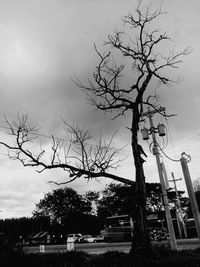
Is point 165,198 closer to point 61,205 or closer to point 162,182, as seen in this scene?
point 162,182

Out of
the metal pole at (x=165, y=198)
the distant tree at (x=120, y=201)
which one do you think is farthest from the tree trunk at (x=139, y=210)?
the distant tree at (x=120, y=201)

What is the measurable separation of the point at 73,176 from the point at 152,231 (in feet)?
96.6

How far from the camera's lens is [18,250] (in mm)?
8500

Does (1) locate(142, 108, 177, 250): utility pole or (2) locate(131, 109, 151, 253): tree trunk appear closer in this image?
(2) locate(131, 109, 151, 253): tree trunk

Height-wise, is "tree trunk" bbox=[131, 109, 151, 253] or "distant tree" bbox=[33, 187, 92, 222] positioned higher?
"distant tree" bbox=[33, 187, 92, 222]

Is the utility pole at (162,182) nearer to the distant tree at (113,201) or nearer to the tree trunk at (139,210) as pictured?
the tree trunk at (139,210)

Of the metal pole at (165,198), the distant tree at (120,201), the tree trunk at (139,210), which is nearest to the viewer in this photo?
the tree trunk at (139,210)

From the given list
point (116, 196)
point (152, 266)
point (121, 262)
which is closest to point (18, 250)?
point (121, 262)

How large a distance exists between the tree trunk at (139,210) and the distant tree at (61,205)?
90.0 meters

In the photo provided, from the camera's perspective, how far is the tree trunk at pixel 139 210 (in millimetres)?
11079

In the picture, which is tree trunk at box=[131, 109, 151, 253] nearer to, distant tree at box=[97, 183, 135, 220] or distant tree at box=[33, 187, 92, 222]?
distant tree at box=[97, 183, 135, 220]

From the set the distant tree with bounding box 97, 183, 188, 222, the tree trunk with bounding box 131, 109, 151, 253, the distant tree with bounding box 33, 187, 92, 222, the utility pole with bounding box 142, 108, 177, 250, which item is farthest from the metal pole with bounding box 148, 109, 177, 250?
the distant tree with bounding box 33, 187, 92, 222

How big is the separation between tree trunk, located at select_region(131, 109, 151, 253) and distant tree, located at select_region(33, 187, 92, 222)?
90.0 m

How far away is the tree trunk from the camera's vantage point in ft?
Answer: 36.3
